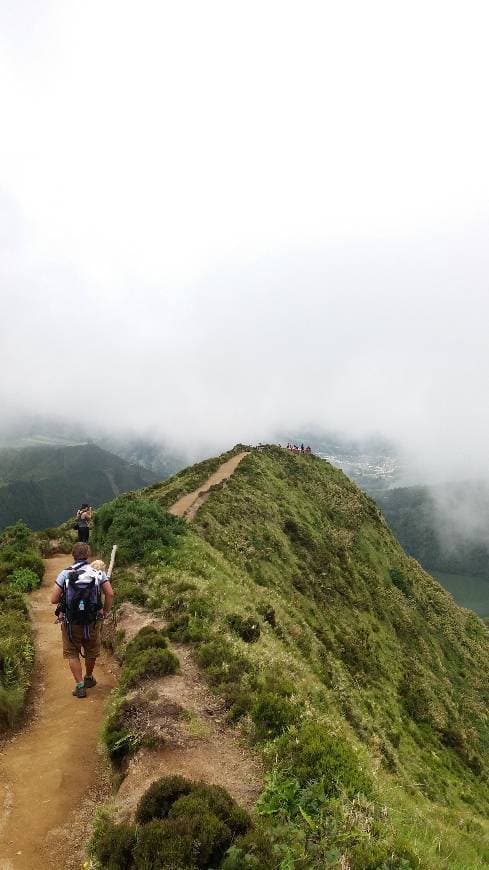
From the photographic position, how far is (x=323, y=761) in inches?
404

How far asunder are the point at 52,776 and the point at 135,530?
17194mm

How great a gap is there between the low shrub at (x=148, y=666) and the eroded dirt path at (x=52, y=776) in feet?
2.99

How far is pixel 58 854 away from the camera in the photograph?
8.59m

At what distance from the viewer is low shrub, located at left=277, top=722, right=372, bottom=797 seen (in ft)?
31.9

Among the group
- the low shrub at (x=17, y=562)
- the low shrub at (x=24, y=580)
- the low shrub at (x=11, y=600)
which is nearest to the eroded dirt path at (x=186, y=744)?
the low shrub at (x=11, y=600)

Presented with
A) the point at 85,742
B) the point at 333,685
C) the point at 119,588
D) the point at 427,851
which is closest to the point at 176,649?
the point at 85,742

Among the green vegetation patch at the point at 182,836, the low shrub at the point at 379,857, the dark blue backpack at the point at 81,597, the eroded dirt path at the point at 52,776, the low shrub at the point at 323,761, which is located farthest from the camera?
the dark blue backpack at the point at 81,597

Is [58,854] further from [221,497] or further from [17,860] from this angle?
[221,497]

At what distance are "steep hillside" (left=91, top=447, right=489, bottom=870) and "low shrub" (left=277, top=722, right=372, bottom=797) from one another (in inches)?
1.4

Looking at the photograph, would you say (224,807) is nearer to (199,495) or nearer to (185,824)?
(185,824)

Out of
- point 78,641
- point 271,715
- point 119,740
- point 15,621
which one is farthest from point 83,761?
A: point 15,621

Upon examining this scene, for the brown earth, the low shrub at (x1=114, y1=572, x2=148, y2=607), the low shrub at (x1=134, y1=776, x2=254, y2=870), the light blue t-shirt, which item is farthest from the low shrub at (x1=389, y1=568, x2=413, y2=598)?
the low shrub at (x1=134, y1=776, x2=254, y2=870)

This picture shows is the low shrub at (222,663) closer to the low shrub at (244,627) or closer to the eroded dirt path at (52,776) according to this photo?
the low shrub at (244,627)

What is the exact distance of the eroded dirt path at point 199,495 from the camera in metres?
39.9
